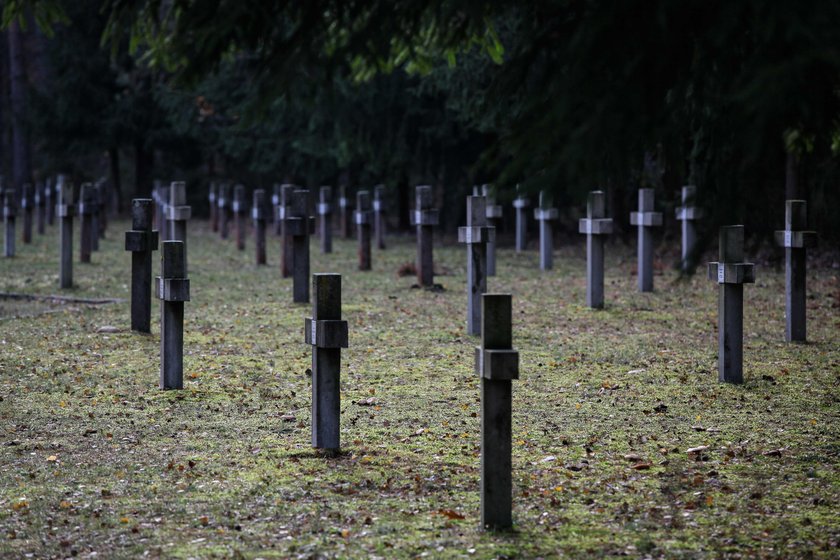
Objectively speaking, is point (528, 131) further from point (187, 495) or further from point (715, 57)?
point (187, 495)

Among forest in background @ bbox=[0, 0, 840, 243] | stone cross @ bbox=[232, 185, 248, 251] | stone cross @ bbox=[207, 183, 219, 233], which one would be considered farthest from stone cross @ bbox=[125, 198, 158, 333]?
stone cross @ bbox=[207, 183, 219, 233]

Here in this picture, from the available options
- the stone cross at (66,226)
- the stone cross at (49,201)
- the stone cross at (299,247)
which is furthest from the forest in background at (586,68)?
the stone cross at (49,201)

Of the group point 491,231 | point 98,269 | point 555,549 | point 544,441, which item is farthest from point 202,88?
point 555,549

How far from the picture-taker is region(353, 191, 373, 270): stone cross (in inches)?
831

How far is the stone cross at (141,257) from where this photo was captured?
12.4 metres

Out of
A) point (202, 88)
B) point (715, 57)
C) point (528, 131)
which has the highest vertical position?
point (202, 88)

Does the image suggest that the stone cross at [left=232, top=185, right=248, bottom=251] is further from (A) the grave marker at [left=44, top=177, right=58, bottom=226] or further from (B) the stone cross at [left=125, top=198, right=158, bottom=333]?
(B) the stone cross at [left=125, top=198, right=158, bottom=333]

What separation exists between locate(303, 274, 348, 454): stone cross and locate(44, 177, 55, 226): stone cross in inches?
1116

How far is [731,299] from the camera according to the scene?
10211 millimetres

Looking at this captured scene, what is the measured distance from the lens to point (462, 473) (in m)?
7.29

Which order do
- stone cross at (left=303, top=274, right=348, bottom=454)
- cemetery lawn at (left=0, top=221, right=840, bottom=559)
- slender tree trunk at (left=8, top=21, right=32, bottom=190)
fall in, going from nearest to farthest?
cemetery lawn at (left=0, top=221, right=840, bottom=559) → stone cross at (left=303, top=274, right=348, bottom=454) → slender tree trunk at (left=8, top=21, right=32, bottom=190)

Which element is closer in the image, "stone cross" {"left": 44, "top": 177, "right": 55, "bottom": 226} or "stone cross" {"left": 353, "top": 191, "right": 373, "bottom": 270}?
"stone cross" {"left": 353, "top": 191, "right": 373, "bottom": 270}

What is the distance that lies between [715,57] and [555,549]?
2.45m

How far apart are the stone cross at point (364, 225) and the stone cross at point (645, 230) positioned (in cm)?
537
